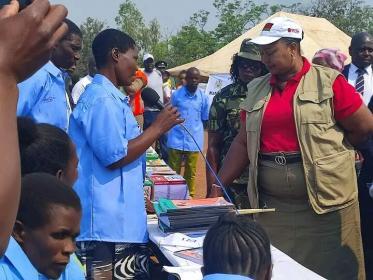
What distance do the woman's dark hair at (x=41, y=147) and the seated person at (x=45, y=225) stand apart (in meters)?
0.20

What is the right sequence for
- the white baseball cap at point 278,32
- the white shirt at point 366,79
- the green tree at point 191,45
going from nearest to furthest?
the white baseball cap at point 278,32 → the white shirt at point 366,79 → the green tree at point 191,45

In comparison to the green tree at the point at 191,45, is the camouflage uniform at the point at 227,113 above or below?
above

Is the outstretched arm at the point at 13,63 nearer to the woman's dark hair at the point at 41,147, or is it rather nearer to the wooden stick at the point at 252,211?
the woman's dark hair at the point at 41,147

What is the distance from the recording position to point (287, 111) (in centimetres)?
374

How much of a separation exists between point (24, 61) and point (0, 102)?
8 centimetres

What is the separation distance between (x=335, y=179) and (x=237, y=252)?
1.86 metres

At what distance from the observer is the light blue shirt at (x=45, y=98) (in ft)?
11.2

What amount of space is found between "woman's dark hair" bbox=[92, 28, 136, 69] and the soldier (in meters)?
1.41

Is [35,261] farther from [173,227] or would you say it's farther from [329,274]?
[329,274]

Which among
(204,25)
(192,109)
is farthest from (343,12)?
(192,109)

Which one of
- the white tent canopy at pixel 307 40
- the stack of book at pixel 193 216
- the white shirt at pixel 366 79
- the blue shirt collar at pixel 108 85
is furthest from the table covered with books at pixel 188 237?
the white tent canopy at pixel 307 40

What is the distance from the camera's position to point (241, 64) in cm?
474

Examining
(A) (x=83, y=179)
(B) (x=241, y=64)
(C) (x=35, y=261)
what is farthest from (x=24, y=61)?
(B) (x=241, y=64)

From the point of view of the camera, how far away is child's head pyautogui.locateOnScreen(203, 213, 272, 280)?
2018 millimetres
